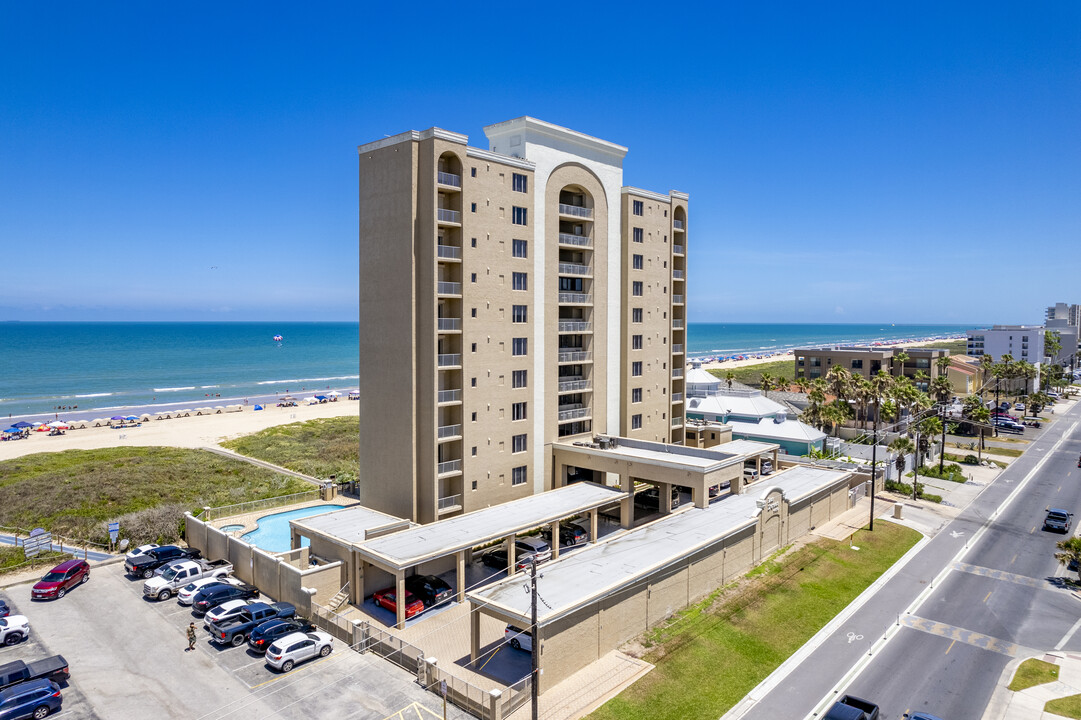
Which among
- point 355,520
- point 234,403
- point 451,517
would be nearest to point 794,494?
point 451,517

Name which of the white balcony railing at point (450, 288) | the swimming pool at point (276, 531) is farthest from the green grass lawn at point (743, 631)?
the white balcony railing at point (450, 288)

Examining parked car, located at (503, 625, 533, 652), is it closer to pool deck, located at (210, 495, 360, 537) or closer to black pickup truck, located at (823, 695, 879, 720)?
black pickup truck, located at (823, 695, 879, 720)

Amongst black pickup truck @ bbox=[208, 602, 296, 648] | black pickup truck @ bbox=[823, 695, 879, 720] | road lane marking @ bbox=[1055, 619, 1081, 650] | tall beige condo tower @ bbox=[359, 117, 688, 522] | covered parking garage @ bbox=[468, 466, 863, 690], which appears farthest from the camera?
tall beige condo tower @ bbox=[359, 117, 688, 522]

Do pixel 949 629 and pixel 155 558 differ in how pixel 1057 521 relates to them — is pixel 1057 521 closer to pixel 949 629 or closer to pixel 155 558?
pixel 949 629

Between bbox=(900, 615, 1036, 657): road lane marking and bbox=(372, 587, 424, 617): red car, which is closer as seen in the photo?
bbox=(900, 615, 1036, 657): road lane marking

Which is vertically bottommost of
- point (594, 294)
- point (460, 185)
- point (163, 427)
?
point (163, 427)

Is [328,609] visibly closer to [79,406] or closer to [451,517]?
[451,517]

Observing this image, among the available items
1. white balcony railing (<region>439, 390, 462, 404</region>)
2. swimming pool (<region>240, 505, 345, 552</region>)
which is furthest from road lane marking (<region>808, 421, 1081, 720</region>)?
swimming pool (<region>240, 505, 345, 552</region>)
